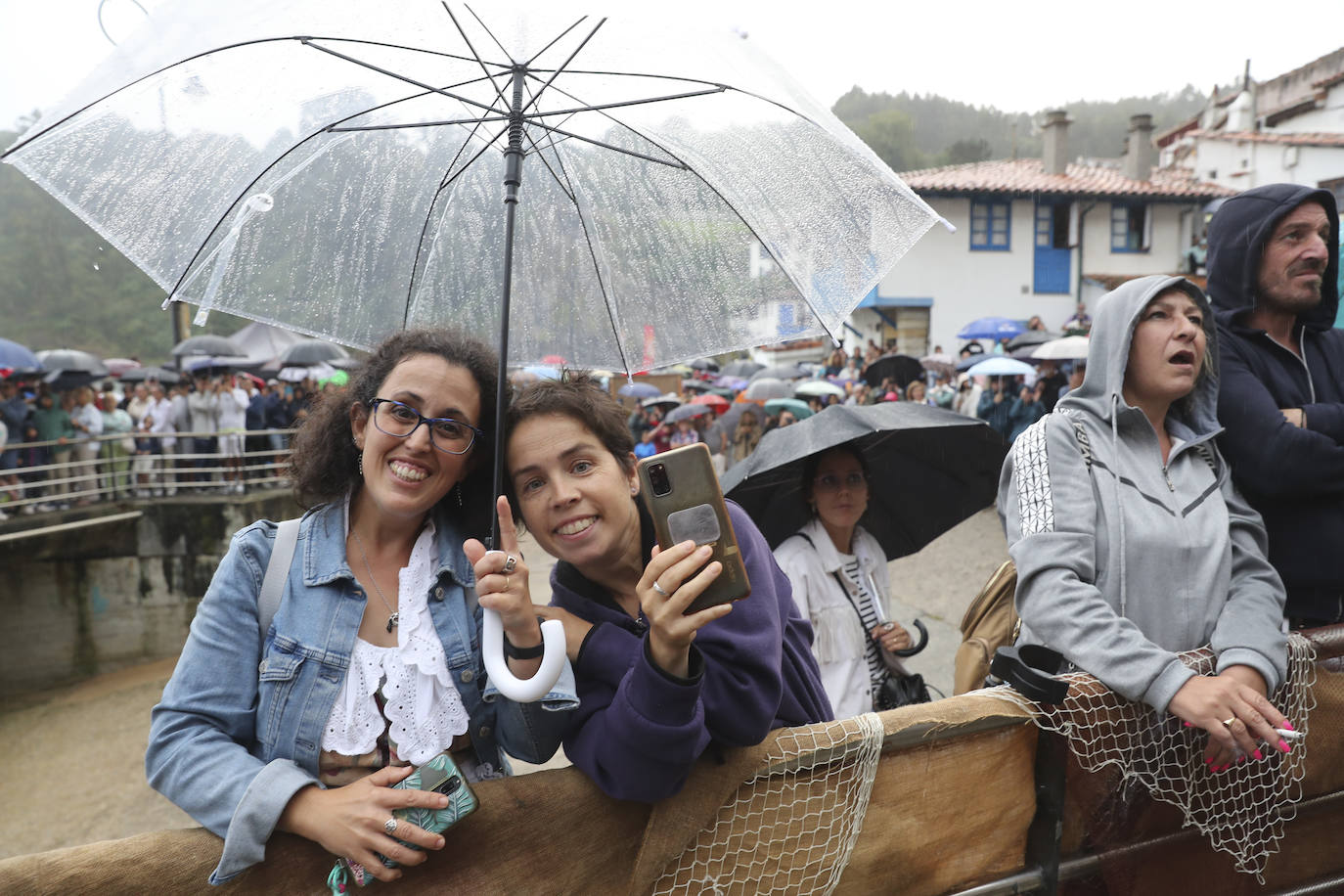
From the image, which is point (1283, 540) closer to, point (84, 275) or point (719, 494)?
point (719, 494)

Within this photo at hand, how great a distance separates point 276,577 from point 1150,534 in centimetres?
205

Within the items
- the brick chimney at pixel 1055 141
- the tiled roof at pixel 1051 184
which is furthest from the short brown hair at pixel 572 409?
the brick chimney at pixel 1055 141

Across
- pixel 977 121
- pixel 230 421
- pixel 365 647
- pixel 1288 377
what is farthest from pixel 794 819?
pixel 977 121

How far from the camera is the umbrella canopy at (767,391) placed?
48.1 ft

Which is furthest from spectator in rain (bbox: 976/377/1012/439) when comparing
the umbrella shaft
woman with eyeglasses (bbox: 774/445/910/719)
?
the umbrella shaft

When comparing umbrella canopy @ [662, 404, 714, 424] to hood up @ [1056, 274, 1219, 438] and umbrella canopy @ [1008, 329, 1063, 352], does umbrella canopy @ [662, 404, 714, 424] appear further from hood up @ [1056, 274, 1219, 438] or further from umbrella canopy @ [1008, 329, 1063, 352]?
hood up @ [1056, 274, 1219, 438]

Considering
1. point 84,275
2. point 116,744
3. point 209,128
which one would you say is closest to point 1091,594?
point 209,128

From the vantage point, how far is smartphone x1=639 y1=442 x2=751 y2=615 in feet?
4.82

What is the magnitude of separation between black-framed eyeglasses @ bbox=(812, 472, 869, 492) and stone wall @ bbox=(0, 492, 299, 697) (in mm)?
13473

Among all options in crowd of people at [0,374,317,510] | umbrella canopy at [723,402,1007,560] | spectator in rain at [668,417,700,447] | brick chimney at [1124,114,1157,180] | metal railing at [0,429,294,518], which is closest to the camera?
umbrella canopy at [723,402,1007,560]

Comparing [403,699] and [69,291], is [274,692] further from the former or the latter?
[69,291]

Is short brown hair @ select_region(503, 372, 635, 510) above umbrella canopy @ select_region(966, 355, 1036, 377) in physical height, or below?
above

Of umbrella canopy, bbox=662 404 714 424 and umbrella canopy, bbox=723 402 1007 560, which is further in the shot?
umbrella canopy, bbox=662 404 714 424

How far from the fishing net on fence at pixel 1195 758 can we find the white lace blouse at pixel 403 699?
4.21 ft
